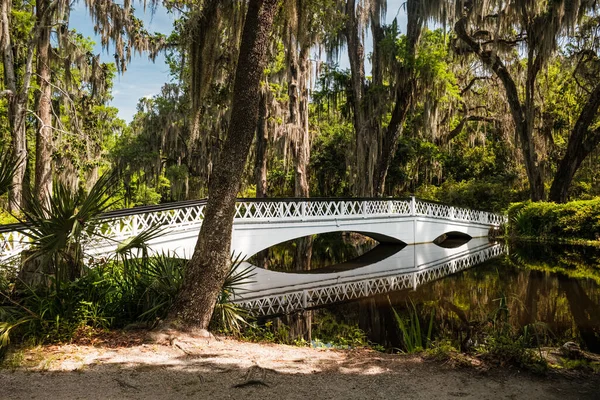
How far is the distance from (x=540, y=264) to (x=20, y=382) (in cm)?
1479

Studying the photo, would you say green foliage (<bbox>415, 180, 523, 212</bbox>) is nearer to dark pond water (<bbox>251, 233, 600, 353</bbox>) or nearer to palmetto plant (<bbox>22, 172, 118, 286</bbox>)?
dark pond water (<bbox>251, 233, 600, 353</bbox>)

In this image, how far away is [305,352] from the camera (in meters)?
5.54

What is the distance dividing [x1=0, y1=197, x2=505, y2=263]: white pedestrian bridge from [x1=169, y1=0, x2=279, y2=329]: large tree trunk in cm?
269

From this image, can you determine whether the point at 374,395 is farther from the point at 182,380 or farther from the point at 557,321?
the point at 557,321

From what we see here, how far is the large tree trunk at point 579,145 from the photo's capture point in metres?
20.0

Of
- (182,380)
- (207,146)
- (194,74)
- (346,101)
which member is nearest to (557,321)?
(182,380)

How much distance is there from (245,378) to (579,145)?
70.1ft

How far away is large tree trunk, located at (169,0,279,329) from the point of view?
5883 mm

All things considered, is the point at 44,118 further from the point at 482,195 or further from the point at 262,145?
the point at 482,195

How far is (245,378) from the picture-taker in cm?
426

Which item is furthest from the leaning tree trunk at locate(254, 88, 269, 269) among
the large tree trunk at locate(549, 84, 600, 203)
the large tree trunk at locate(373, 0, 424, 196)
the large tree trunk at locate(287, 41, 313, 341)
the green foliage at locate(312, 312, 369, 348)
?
the large tree trunk at locate(549, 84, 600, 203)

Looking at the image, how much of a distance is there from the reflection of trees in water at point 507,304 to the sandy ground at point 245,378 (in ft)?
2.89

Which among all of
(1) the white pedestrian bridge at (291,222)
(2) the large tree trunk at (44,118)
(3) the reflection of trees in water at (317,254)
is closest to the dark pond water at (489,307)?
(3) the reflection of trees in water at (317,254)

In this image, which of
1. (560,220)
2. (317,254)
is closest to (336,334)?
(317,254)
